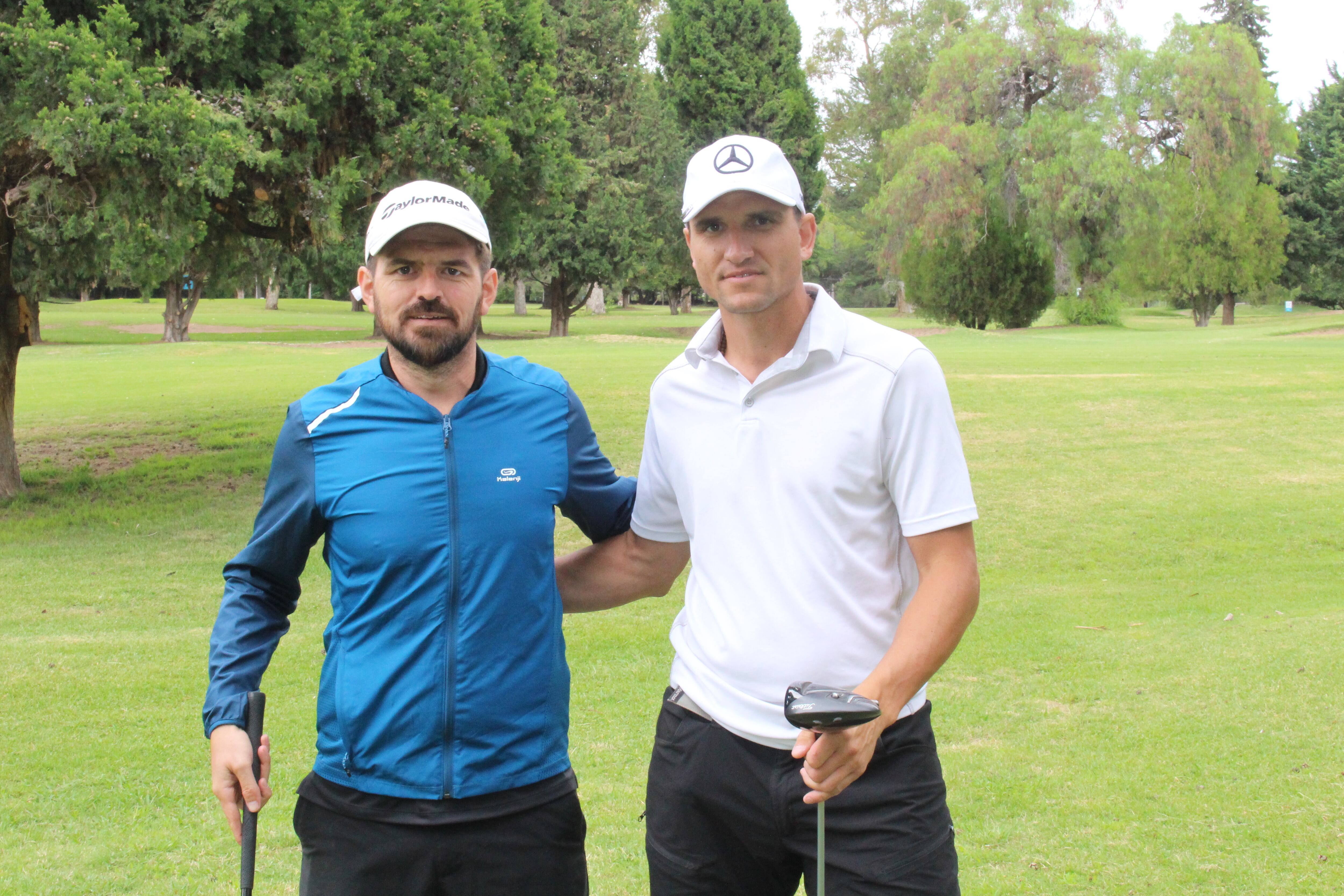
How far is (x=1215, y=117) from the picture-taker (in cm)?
4362

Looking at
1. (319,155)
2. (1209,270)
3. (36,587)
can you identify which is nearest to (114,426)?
(319,155)

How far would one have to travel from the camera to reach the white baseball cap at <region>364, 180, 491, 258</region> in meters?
2.84

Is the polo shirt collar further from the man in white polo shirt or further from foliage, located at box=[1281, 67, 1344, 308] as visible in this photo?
foliage, located at box=[1281, 67, 1344, 308]

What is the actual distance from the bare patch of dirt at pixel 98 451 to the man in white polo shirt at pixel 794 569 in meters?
15.0

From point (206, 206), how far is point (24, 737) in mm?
7112

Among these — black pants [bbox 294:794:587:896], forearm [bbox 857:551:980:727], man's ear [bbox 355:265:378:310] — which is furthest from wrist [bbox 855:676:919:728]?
man's ear [bbox 355:265:378:310]

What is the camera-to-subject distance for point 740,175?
2.80 meters

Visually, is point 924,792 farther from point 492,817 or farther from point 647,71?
point 647,71

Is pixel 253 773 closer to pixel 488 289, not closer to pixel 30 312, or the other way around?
pixel 488 289

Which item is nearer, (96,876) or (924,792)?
(924,792)

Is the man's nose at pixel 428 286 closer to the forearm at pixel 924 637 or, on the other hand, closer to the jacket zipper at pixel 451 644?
the jacket zipper at pixel 451 644

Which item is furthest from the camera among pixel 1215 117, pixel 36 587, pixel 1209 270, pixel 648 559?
pixel 1209 270

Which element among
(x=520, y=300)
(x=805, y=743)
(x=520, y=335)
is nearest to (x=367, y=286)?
(x=805, y=743)

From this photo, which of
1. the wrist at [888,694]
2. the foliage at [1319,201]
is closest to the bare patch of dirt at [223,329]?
the foliage at [1319,201]
